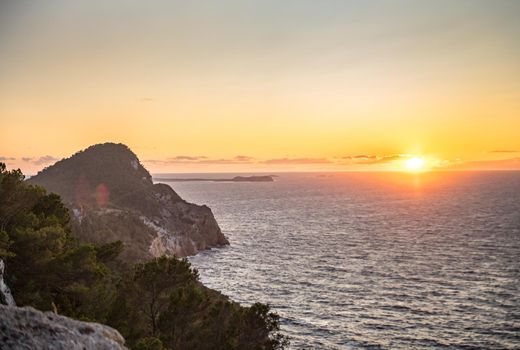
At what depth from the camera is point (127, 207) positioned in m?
114

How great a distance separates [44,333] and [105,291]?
1627 centimetres

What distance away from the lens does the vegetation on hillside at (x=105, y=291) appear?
26.0 m

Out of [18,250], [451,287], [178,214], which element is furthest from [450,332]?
[178,214]

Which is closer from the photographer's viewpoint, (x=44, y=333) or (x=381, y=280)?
(x=44, y=333)

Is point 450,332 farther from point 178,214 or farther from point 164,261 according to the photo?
point 178,214

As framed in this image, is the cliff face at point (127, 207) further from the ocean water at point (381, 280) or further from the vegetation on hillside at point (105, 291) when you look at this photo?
the vegetation on hillside at point (105, 291)

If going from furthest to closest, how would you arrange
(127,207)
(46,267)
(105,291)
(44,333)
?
(127,207) → (105,291) → (46,267) → (44,333)

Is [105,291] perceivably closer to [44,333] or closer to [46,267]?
[46,267]

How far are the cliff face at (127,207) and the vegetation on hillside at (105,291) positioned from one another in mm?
41909

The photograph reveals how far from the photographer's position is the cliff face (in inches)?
3408

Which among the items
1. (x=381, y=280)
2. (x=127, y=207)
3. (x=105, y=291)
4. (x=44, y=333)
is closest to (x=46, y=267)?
(x=105, y=291)

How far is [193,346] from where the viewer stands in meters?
28.8

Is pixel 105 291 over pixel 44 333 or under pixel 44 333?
under

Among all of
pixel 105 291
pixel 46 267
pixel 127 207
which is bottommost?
pixel 127 207
